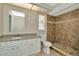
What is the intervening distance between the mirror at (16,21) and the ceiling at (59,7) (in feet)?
1.26

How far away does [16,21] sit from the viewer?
4.75 ft

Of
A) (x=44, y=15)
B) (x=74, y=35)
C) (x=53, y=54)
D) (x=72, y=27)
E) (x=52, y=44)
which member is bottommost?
(x=53, y=54)

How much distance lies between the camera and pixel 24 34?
4.62ft

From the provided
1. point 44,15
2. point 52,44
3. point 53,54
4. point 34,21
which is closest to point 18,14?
point 34,21

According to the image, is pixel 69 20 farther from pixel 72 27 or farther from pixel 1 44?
pixel 1 44

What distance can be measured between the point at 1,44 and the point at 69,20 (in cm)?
118

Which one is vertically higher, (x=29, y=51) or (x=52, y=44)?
(x=52, y=44)

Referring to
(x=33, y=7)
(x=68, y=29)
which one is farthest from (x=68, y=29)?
(x=33, y=7)

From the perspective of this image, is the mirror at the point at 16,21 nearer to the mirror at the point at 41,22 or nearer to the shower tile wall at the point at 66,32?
the mirror at the point at 41,22

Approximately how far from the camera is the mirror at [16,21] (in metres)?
1.40

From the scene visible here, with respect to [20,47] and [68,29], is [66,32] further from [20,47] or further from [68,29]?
[20,47]

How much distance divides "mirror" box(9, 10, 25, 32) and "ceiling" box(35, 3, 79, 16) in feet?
1.26

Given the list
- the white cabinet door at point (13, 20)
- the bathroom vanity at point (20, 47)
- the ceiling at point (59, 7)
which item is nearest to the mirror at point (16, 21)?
the white cabinet door at point (13, 20)

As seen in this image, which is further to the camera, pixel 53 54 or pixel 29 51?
pixel 29 51
